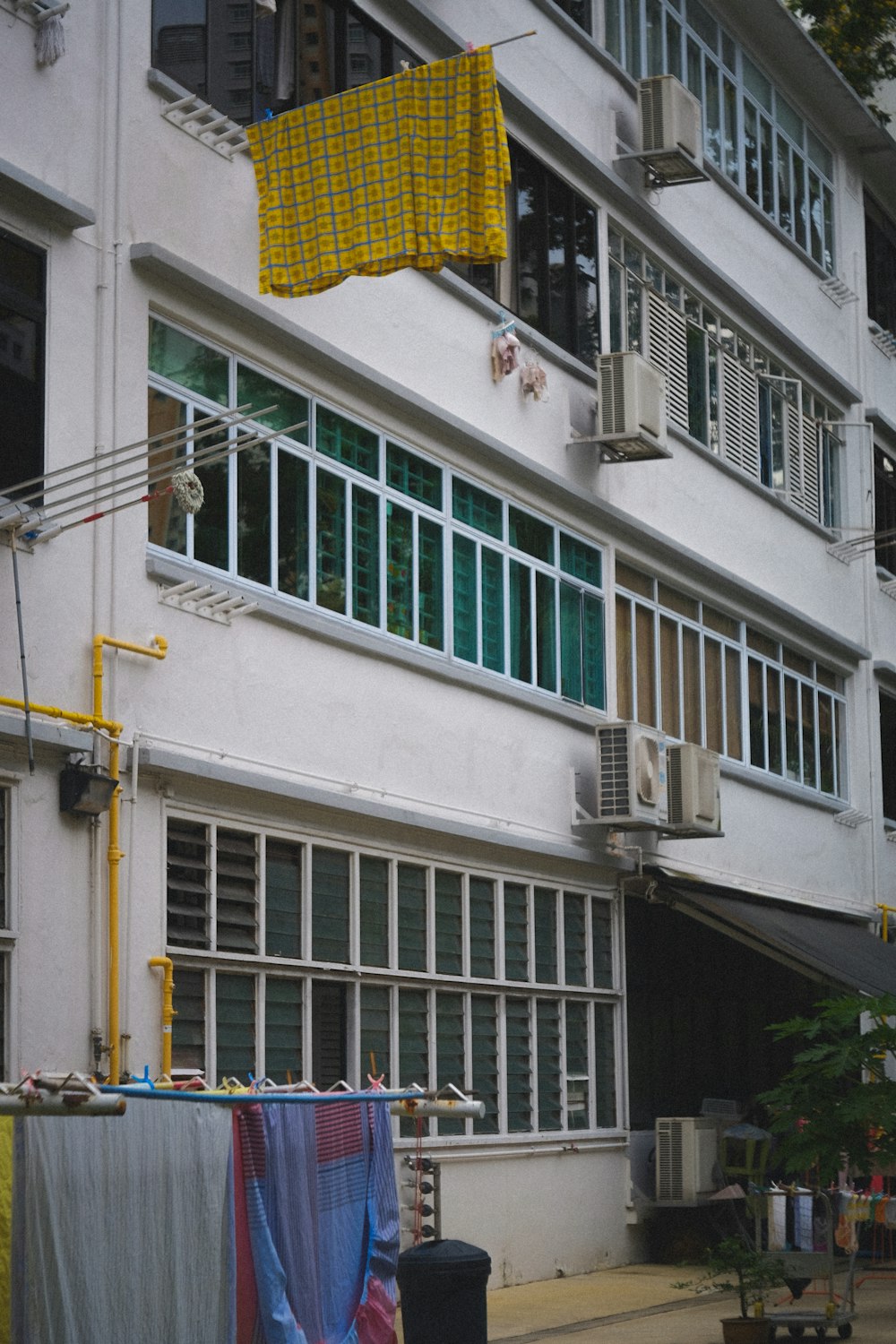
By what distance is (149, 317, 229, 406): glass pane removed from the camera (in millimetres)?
12492

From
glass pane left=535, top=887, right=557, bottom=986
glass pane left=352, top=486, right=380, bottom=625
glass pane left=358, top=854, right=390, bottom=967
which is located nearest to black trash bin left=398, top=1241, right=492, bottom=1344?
glass pane left=358, top=854, right=390, bottom=967

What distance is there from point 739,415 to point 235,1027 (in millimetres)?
11256

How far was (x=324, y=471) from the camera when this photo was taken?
14.0 m

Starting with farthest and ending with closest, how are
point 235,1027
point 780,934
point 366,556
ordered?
point 780,934, point 366,556, point 235,1027

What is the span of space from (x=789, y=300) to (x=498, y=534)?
8.20 m

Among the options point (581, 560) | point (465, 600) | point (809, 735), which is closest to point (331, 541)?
point (465, 600)

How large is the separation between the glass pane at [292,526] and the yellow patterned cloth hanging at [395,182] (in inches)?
54.8

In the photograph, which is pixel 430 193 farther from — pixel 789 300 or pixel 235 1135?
pixel 789 300

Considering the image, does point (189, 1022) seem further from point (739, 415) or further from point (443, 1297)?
point (739, 415)

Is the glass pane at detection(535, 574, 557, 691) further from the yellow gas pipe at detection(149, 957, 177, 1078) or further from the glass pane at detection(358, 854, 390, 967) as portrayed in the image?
the yellow gas pipe at detection(149, 957, 177, 1078)

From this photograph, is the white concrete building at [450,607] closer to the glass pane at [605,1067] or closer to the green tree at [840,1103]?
the glass pane at [605,1067]

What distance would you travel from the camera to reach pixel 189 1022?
12.1 metres

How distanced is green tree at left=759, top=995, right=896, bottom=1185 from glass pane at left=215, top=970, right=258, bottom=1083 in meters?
3.63

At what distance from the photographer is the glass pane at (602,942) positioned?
57.2 ft
